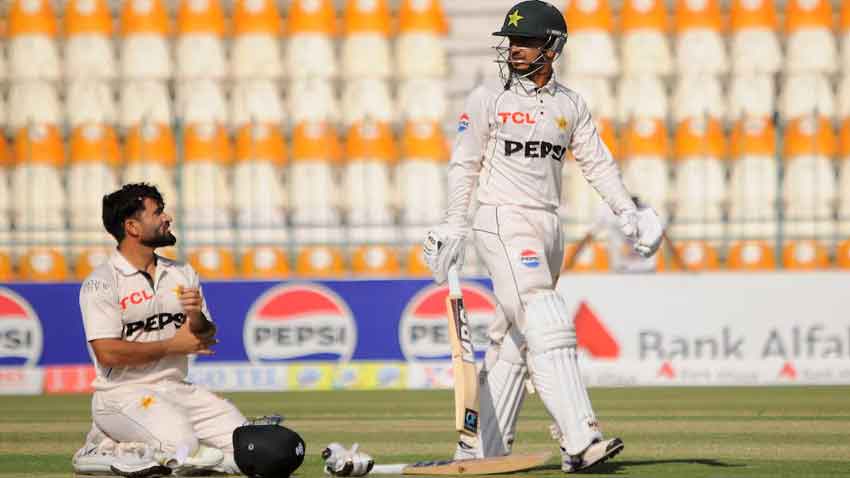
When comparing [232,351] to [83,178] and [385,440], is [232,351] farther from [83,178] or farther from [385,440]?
[385,440]

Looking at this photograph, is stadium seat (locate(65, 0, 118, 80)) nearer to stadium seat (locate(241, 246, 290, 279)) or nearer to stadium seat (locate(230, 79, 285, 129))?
stadium seat (locate(230, 79, 285, 129))

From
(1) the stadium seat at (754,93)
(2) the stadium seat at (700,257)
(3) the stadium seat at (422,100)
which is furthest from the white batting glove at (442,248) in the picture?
(1) the stadium seat at (754,93)

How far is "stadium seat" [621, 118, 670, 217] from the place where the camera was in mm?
15352

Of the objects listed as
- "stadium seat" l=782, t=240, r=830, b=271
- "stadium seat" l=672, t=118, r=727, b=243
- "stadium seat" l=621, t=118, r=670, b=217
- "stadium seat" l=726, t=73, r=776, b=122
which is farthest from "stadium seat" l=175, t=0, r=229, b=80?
"stadium seat" l=782, t=240, r=830, b=271

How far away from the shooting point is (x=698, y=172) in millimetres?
15234

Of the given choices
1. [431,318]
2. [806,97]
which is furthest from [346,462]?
[806,97]

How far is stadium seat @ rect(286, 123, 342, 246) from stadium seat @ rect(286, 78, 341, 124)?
0.22 meters

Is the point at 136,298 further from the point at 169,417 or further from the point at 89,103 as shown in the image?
the point at 89,103

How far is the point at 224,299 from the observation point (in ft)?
42.8

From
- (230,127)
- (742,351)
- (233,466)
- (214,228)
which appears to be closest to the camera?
(233,466)

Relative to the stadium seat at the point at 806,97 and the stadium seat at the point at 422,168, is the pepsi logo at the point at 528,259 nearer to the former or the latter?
the stadium seat at the point at 422,168

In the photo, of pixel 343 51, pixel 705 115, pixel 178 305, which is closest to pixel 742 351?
pixel 705 115

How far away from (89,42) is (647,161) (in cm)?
654

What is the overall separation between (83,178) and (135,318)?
9730 millimetres
